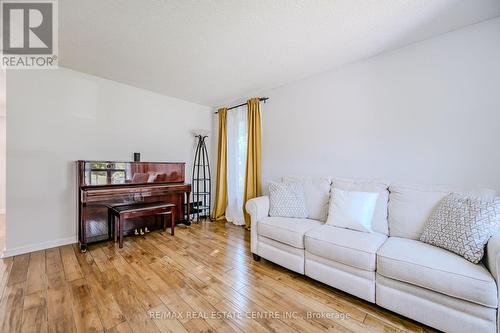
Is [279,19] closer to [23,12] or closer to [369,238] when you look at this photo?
[369,238]

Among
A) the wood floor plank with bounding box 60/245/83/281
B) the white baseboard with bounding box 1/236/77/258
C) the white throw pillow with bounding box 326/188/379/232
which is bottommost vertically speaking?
the wood floor plank with bounding box 60/245/83/281

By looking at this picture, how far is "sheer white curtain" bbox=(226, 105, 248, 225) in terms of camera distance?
3.64 metres

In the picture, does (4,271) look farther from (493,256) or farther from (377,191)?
(493,256)

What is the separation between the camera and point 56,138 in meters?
2.57

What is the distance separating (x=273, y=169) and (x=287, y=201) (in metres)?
0.98

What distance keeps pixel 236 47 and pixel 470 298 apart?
267 cm

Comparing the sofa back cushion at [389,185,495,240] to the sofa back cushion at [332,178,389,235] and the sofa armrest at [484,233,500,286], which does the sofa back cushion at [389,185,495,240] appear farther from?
the sofa armrest at [484,233,500,286]

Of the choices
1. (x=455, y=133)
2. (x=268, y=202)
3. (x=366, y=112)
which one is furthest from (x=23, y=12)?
(x=455, y=133)

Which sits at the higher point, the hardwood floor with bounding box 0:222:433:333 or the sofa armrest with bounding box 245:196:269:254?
the sofa armrest with bounding box 245:196:269:254

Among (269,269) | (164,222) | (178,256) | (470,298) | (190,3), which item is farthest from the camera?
(164,222)

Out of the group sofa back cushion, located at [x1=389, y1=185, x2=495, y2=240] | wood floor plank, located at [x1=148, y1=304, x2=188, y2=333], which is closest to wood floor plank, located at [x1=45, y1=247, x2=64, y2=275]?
wood floor plank, located at [x1=148, y1=304, x2=188, y2=333]

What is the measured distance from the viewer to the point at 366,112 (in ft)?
7.72

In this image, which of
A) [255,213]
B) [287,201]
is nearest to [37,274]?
[255,213]

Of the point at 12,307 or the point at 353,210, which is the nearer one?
the point at 12,307
